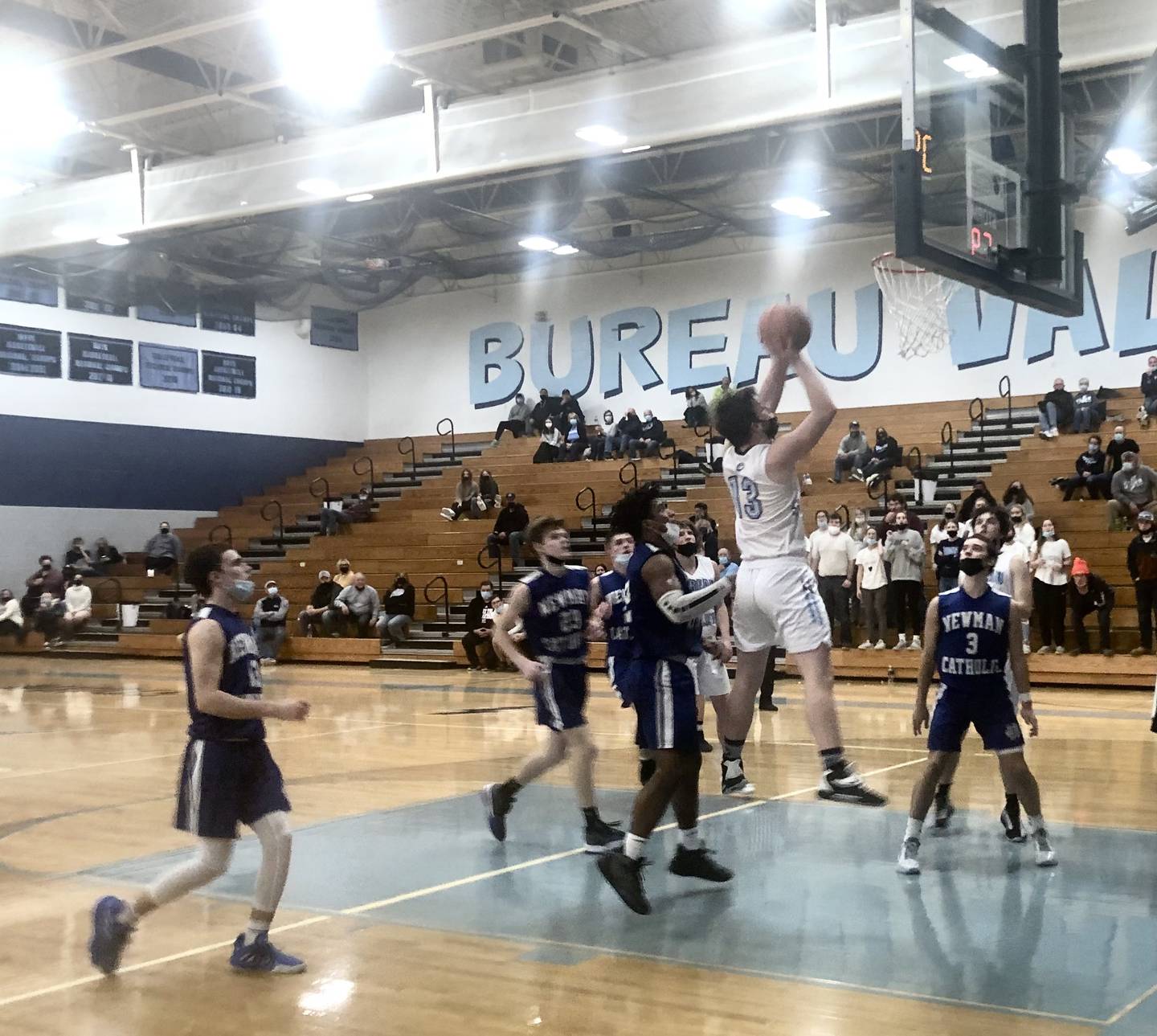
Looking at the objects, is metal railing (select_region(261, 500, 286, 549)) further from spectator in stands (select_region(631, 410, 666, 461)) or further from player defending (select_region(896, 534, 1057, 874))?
player defending (select_region(896, 534, 1057, 874))

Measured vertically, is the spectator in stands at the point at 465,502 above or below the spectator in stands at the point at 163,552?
above

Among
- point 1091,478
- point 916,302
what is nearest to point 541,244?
point 916,302

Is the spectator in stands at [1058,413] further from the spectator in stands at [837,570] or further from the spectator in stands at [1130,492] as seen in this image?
the spectator in stands at [837,570]

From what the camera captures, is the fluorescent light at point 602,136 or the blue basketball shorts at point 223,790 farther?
the fluorescent light at point 602,136

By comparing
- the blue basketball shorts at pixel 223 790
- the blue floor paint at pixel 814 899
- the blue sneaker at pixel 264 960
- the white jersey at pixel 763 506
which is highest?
the white jersey at pixel 763 506

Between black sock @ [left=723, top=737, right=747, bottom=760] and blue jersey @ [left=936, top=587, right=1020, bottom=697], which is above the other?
blue jersey @ [left=936, top=587, right=1020, bottom=697]

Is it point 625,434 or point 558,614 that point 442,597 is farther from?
point 558,614

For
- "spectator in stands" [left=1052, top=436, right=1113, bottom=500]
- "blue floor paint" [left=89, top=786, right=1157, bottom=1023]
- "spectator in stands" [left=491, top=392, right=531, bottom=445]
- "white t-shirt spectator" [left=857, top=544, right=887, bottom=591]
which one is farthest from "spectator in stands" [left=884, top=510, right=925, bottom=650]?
"spectator in stands" [left=491, top=392, right=531, bottom=445]

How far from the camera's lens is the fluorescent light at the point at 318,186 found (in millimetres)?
18016

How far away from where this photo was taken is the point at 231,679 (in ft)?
17.4

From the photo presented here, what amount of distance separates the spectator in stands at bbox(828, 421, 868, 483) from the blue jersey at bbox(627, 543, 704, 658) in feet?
56.6

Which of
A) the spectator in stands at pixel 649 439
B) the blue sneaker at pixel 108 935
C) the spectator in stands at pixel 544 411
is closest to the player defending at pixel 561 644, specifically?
the blue sneaker at pixel 108 935

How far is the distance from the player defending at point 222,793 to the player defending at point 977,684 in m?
3.10

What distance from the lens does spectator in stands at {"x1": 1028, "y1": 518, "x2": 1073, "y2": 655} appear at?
1752 centimetres
